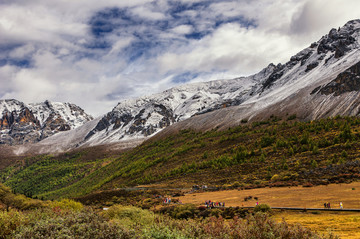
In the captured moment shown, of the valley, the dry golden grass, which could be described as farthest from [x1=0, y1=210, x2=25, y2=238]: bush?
the dry golden grass

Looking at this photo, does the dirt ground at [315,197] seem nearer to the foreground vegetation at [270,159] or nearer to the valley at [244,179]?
the valley at [244,179]

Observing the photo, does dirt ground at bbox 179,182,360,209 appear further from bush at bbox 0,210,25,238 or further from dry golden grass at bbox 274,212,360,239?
bush at bbox 0,210,25,238

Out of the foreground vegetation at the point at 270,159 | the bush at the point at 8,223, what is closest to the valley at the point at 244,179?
the bush at the point at 8,223

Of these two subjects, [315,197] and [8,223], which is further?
[315,197]

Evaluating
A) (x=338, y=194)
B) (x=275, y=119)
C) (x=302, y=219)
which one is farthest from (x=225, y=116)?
(x=302, y=219)

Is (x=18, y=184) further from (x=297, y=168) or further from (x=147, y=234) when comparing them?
(x=147, y=234)

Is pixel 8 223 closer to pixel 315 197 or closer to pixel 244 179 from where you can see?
pixel 315 197

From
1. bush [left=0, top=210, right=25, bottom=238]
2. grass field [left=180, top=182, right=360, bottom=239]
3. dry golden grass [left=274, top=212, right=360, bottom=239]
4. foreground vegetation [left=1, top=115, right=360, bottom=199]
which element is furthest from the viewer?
foreground vegetation [left=1, top=115, right=360, bottom=199]

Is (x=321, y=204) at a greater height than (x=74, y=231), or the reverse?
(x=74, y=231)

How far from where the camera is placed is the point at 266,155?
54781 mm

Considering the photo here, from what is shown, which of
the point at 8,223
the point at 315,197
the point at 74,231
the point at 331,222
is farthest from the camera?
the point at 315,197

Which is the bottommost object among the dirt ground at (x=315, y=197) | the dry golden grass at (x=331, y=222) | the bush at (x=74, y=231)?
the dirt ground at (x=315, y=197)

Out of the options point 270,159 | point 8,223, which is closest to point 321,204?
point 8,223

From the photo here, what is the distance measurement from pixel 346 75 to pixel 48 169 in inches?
6768
